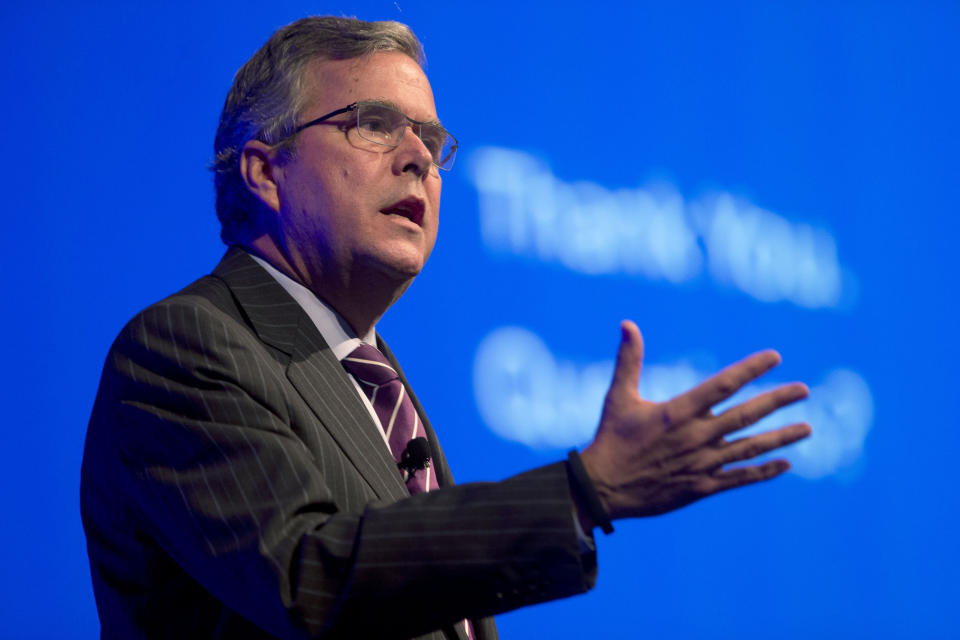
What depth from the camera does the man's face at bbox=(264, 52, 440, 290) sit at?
1.41 meters

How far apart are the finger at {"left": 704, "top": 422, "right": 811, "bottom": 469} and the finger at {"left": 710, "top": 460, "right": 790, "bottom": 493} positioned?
1cm

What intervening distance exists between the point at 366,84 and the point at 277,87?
176 mm

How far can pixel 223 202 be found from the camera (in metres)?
1.63

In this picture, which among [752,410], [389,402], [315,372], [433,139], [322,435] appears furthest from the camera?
[433,139]

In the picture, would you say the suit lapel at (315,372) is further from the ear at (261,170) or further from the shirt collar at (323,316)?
the ear at (261,170)

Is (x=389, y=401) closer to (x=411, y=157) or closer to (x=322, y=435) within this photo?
(x=322, y=435)

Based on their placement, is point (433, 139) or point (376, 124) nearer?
point (376, 124)

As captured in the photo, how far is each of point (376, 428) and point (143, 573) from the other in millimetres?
364

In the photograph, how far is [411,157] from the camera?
4.92ft

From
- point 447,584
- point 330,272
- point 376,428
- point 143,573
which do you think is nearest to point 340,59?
point 330,272

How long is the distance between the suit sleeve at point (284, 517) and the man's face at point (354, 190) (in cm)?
37

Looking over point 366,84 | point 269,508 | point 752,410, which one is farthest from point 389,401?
point 752,410

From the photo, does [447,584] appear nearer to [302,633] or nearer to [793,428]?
[302,633]

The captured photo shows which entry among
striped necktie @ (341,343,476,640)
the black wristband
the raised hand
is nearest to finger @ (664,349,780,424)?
the raised hand
